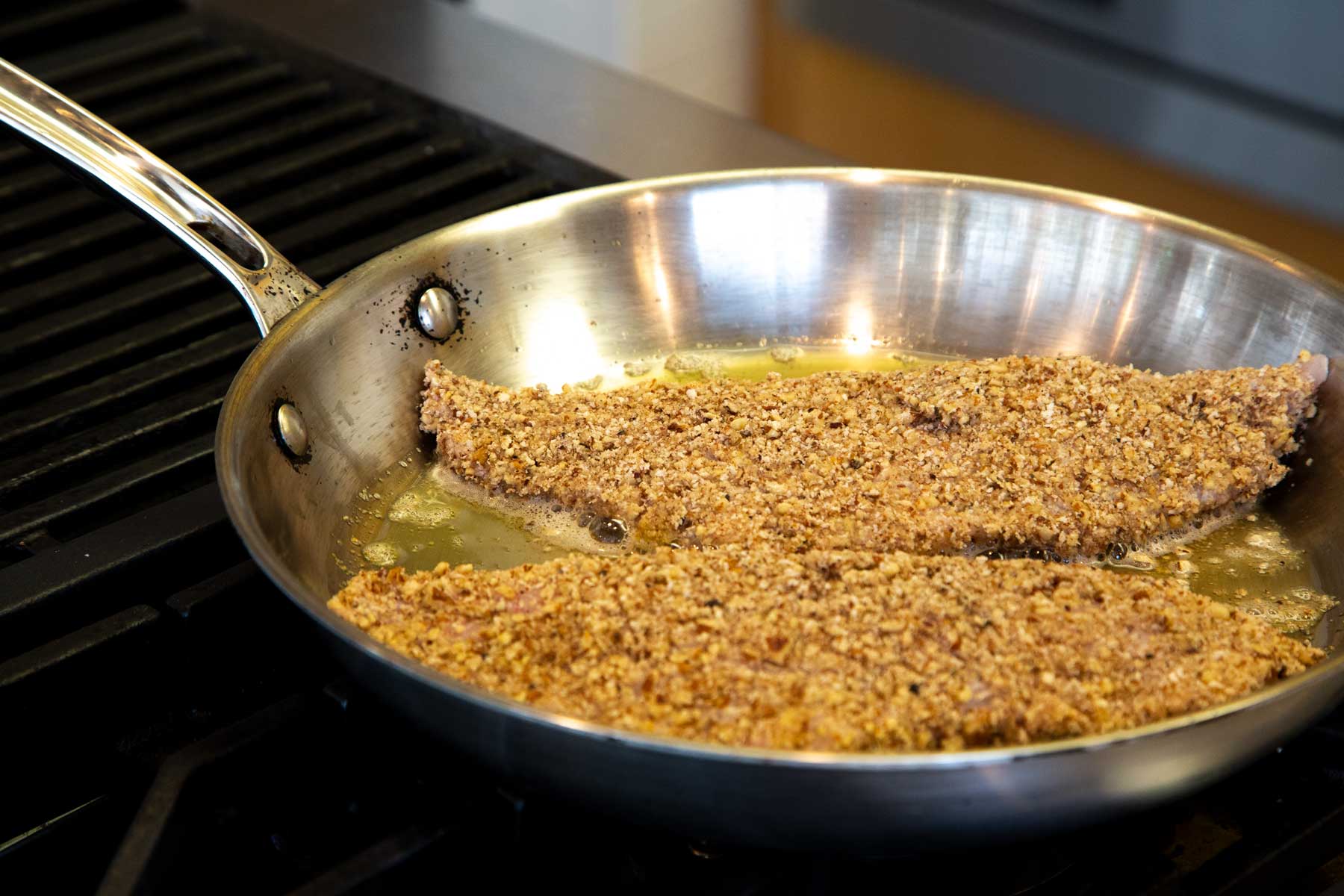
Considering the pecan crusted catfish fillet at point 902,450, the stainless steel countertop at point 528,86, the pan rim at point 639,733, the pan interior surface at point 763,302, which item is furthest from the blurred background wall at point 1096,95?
the pan rim at point 639,733

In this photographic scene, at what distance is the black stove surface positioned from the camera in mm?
710

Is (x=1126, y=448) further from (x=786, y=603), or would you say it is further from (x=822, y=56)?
(x=822, y=56)

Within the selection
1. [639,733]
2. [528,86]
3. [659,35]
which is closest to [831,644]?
[639,733]

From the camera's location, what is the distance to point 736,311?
1274mm

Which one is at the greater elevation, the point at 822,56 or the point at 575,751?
the point at 575,751

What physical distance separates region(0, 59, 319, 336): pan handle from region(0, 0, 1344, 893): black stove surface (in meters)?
0.14

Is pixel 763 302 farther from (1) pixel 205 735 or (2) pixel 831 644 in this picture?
(1) pixel 205 735

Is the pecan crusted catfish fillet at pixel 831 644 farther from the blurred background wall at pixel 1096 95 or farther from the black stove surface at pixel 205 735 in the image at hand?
the blurred background wall at pixel 1096 95

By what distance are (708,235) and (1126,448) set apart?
17.3 inches

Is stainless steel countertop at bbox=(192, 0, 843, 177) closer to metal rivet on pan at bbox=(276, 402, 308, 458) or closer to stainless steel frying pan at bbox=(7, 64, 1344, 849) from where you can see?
stainless steel frying pan at bbox=(7, 64, 1344, 849)

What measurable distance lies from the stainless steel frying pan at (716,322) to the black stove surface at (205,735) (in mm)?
62

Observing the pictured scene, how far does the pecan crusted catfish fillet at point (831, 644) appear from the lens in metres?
0.73

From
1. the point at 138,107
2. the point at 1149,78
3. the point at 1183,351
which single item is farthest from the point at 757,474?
the point at 1149,78

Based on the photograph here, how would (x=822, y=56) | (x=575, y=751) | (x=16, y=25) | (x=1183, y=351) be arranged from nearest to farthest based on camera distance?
(x=575, y=751), (x=1183, y=351), (x=16, y=25), (x=822, y=56)
